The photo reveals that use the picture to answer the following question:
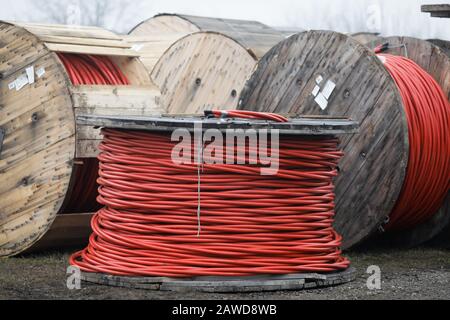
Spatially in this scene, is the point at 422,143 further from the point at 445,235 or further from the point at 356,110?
the point at 445,235

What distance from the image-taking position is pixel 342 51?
7.32m

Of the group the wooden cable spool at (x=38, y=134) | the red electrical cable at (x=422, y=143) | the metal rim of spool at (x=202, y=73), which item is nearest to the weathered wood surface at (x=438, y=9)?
the red electrical cable at (x=422, y=143)

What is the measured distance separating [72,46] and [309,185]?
8.27 ft

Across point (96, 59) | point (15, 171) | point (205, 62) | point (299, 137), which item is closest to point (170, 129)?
point (299, 137)

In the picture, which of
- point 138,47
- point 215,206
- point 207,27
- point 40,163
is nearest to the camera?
point 215,206

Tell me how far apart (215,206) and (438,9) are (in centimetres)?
300

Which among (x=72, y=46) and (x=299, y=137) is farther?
(x=72, y=46)

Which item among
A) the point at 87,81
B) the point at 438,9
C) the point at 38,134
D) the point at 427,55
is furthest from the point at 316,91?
the point at 38,134

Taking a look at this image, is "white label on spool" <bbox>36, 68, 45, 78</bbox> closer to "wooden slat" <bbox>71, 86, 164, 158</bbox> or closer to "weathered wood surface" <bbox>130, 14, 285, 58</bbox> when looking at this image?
"wooden slat" <bbox>71, 86, 164, 158</bbox>

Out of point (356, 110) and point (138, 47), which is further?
point (138, 47)

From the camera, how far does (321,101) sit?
7410 mm

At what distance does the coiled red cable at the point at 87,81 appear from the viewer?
7.26 meters

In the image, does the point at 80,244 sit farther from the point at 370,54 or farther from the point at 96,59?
the point at 370,54

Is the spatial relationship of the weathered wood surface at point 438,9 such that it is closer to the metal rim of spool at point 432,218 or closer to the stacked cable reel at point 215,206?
the metal rim of spool at point 432,218
